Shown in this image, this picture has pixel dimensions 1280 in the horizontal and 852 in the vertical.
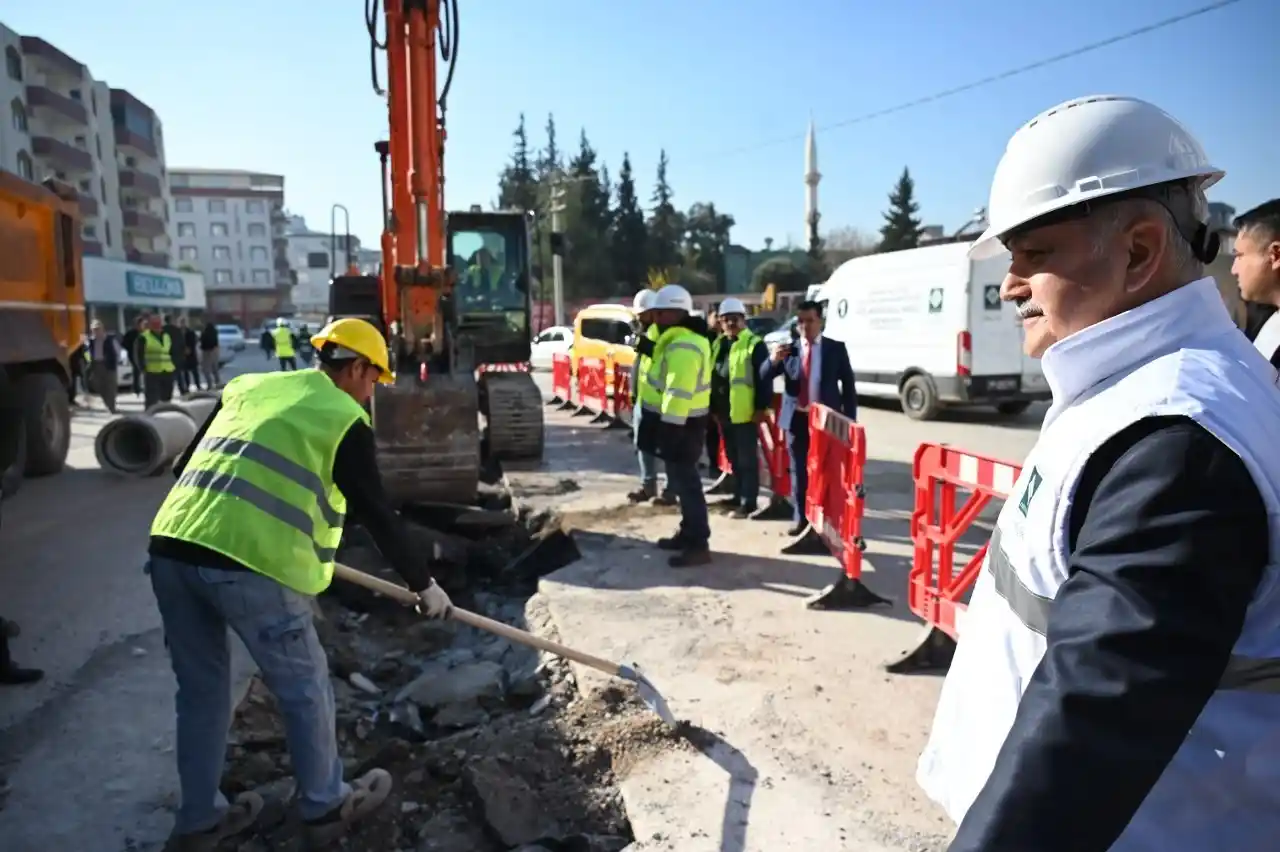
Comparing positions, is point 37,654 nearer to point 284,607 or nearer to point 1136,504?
point 284,607

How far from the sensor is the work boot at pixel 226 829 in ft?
10.3

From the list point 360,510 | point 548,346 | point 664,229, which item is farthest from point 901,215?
point 360,510

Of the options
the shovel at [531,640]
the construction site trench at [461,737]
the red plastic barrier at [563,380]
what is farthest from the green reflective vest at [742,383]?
the red plastic barrier at [563,380]

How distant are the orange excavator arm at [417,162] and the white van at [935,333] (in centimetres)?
589

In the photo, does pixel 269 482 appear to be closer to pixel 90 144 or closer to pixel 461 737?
pixel 461 737

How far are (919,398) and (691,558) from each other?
9098 mm

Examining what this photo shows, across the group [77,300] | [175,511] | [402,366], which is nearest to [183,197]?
[77,300]

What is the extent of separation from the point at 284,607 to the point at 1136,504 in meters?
2.83

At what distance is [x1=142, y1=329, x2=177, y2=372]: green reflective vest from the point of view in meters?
15.4

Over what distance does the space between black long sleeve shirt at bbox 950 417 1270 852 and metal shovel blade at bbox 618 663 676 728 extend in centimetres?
303

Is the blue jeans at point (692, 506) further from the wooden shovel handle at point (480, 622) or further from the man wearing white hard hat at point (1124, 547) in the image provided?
the man wearing white hard hat at point (1124, 547)

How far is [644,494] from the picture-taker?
335 inches

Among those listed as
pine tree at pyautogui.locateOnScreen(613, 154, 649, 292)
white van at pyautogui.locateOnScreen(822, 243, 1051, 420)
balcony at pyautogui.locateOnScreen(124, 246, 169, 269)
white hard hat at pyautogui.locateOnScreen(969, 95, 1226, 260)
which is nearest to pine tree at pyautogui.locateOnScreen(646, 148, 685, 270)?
pine tree at pyautogui.locateOnScreen(613, 154, 649, 292)

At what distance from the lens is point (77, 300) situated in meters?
11.5
